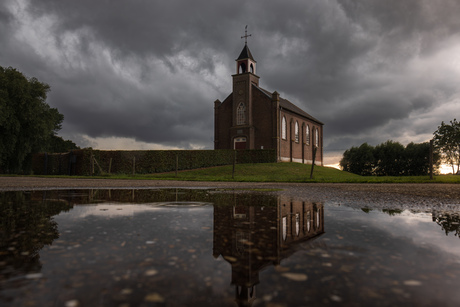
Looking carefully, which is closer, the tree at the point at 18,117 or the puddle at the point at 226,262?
the puddle at the point at 226,262

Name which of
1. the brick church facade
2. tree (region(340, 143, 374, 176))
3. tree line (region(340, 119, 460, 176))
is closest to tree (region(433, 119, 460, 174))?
tree line (region(340, 119, 460, 176))

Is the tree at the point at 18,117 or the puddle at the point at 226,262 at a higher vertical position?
the tree at the point at 18,117

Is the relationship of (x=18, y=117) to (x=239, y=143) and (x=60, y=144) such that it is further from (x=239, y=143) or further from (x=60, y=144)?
(x=60, y=144)

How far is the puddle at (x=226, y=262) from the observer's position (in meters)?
1.61

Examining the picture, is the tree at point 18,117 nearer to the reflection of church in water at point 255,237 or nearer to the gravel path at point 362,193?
the gravel path at point 362,193

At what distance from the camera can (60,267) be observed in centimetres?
202

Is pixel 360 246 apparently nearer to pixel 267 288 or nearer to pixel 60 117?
pixel 267 288

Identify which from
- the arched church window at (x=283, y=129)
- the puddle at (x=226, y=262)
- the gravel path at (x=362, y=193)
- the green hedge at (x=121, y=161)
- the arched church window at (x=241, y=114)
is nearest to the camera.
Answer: the puddle at (x=226, y=262)

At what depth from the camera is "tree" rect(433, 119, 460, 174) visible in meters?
52.4

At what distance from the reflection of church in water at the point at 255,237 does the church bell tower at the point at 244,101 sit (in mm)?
37065

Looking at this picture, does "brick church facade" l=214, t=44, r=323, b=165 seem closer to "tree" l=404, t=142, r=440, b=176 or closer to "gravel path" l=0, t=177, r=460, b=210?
"tree" l=404, t=142, r=440, b=176

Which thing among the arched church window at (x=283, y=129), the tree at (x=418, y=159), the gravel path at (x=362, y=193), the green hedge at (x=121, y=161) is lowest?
the gravel path at (x=362, y=193)

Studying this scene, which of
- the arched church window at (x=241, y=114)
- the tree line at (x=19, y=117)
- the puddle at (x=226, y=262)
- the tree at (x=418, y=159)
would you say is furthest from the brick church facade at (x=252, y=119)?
the puddle at (x=226, y=262)

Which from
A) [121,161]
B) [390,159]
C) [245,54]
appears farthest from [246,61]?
[390,159]
